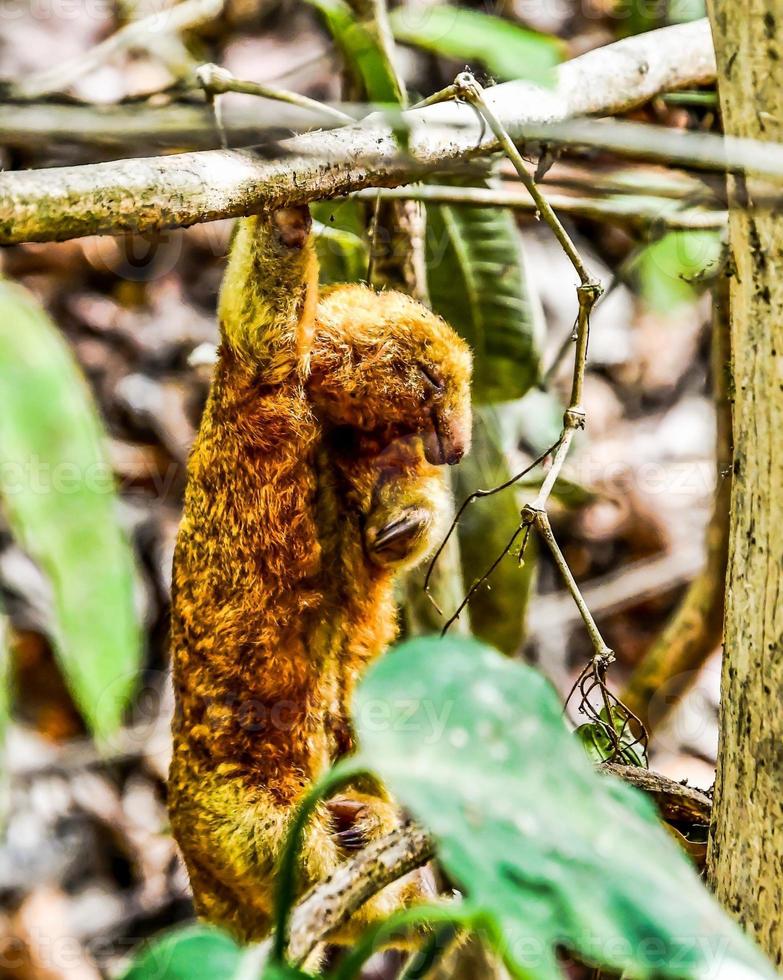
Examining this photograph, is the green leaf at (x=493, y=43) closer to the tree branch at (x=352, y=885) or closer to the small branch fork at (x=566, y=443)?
the small branch fork at (x=566, y=443)

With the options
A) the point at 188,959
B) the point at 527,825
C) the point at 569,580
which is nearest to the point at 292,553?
the point at 569,580

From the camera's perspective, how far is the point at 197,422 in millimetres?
4938

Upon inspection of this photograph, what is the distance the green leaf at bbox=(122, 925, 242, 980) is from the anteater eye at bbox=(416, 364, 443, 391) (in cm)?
140

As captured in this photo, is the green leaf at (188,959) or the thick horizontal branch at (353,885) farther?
the thick horizontal branch at (353,885)

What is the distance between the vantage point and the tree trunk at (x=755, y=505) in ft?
4.84

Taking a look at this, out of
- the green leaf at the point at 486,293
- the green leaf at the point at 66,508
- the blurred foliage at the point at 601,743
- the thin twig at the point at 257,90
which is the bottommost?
the blurred foliage at the point at 601,743

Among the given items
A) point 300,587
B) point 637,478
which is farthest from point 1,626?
point 637,478

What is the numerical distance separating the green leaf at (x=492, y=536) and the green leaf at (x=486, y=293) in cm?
15

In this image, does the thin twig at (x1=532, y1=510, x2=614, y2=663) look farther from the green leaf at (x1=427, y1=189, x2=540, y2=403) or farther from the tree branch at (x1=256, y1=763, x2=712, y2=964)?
the green leaf at (x1=427, y1=189, x2=540, y2=403)

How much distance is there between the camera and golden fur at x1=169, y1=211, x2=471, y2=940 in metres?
2.41

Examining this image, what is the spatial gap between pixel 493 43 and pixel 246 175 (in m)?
0.99

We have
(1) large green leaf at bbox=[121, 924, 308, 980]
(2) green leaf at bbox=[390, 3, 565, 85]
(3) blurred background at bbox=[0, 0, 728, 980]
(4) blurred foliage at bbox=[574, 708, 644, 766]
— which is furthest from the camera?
(3) blurred background at bbox=[0, 0, 728, 980]

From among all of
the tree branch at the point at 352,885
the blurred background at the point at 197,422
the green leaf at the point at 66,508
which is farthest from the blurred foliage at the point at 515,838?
the blurred background at the point at 197,422

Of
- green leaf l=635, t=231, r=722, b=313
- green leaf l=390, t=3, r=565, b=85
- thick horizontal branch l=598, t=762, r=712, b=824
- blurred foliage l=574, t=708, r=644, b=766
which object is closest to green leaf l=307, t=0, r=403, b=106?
green leaf l=390, t=3, r=565, b=85
